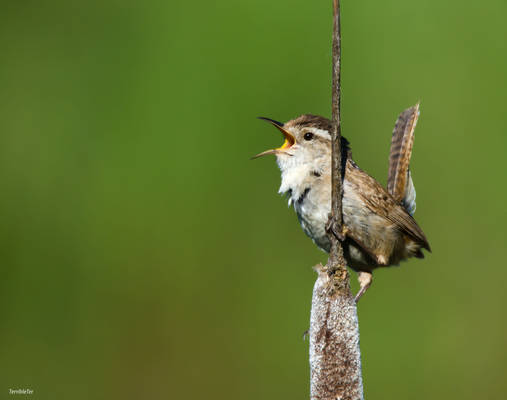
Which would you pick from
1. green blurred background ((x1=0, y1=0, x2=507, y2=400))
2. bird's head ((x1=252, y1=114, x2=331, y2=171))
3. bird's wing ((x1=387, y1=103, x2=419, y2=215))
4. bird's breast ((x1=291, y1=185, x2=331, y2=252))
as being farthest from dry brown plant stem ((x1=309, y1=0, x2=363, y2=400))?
green blurred background ((x1=0, y1=0, x2=507, y2=400))

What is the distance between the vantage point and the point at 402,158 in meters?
3.61

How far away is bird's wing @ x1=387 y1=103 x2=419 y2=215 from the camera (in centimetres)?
358

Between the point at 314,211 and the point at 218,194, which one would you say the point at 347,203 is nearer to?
the point at 314,211

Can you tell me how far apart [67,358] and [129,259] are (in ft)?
2.93

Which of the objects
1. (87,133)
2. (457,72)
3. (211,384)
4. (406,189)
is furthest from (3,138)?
(457,72)

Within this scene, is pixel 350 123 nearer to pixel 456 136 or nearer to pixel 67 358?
pixel 456 136

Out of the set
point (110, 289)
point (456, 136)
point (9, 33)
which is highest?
point (9, 33)

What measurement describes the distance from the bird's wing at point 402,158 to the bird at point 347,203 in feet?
0.57

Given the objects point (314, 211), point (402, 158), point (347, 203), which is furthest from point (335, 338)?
point (402, 158)

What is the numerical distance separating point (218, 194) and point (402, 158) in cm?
180

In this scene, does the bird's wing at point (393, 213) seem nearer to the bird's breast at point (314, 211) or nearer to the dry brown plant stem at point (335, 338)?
the bird's breast at point (314, 211)

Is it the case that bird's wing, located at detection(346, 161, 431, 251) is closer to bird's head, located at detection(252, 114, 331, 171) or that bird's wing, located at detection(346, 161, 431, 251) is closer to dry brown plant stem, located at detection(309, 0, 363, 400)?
bird's head, located at detection(252, 114, 331, 171)

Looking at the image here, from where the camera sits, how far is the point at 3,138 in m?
5.33

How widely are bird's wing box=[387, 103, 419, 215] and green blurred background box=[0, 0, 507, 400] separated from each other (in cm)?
118
